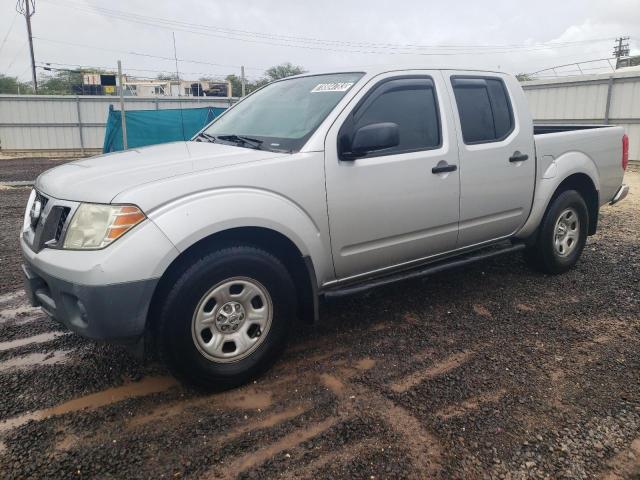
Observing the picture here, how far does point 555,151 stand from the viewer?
4.69 m

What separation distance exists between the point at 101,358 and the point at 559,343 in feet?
10.4

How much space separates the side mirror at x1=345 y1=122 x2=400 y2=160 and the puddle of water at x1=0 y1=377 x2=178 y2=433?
1858mm

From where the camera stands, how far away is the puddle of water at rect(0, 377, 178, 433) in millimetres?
2768

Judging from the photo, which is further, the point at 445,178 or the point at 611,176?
the point at 611,176

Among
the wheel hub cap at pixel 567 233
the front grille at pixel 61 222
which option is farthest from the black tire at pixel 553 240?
the front grille at pixel 61 222

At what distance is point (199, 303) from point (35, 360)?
146 centimetres

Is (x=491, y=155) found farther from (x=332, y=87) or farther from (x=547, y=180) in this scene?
(x=332, y=87)

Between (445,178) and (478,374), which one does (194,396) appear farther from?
(445,178)

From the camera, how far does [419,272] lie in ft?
12.9

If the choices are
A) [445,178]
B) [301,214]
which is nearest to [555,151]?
[445,178]

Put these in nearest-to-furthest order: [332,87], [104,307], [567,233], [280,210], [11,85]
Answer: [104,307]
[280,210]
[332,87]
[567,233]
[11,85]

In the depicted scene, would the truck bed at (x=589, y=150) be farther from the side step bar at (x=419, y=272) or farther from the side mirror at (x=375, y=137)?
the side mirror at (x=375, y=137)

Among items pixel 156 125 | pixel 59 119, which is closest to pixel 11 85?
pixel 59 119

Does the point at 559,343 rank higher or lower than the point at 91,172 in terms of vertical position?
lower
